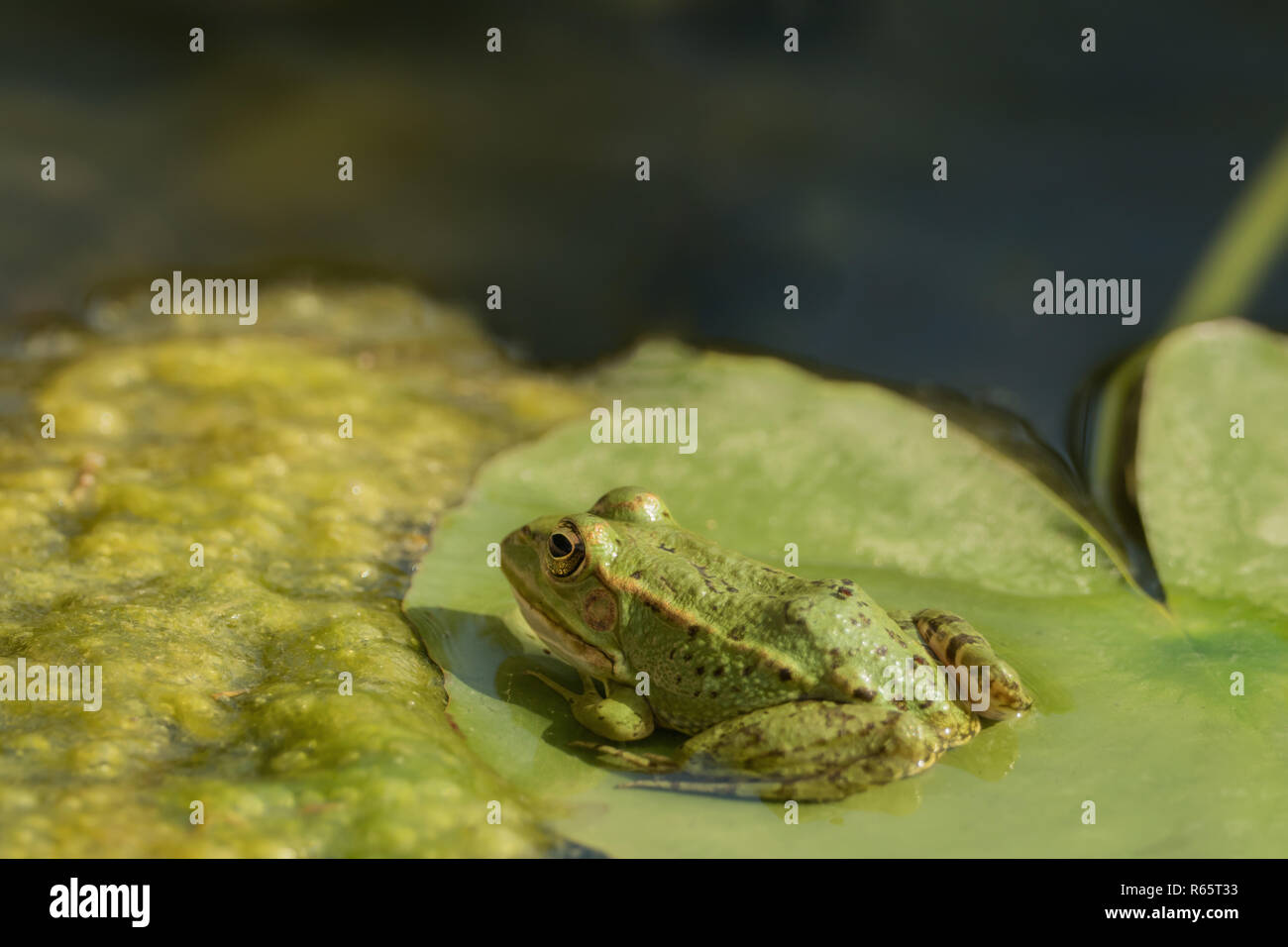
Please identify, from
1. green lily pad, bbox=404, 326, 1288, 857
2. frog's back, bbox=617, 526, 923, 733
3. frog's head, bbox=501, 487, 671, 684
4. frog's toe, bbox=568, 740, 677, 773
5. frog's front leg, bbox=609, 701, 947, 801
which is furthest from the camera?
frog's head, bbox=501, 487, 671, 684

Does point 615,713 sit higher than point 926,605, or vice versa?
point 926,605

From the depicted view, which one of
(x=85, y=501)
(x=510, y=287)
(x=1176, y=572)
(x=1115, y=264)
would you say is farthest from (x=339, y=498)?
(x=1115, y=264)

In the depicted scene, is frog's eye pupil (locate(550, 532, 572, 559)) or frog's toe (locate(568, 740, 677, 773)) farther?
frog's eye pupil (locate(550, 532, 572, 559))

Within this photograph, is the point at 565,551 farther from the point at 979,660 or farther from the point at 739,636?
the point at 979,660

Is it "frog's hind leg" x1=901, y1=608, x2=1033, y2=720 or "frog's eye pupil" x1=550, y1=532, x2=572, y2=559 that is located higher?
"frog's eye pupil" x1=550, y1=532, x2=572, y2=559

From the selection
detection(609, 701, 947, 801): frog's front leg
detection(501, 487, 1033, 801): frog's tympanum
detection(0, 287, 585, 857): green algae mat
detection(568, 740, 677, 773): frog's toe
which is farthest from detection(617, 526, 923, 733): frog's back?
detection(0, 287, 585, 857): green algae mat

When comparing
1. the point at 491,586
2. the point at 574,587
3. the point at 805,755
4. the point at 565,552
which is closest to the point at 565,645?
the point at 574,587

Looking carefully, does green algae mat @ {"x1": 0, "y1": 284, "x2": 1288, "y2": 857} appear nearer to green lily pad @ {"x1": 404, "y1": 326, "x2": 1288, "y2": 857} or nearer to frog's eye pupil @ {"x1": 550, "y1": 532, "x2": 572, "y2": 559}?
green lily pad @ {"x1": 404, "y1": 326, "x2": 1288, "y2": 857}

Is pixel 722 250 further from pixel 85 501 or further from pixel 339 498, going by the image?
pixel 85 501
